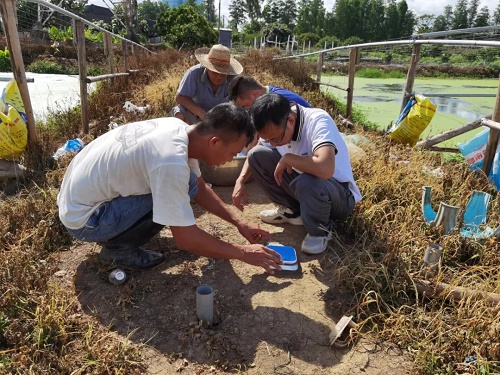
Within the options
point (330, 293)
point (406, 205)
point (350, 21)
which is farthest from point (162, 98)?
point (350, 21)

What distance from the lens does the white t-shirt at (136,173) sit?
1551 millimetres

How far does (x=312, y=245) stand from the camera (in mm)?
2256

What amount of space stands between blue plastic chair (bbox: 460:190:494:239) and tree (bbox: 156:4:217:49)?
894 inches

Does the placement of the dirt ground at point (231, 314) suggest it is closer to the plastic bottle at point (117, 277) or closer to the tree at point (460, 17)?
the plastic bottle at point (117, 277)

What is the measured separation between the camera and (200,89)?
3635 mm

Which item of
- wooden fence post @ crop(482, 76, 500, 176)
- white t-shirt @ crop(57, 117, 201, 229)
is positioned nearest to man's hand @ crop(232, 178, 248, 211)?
white t-shirt @ crop(57, 117, 201, 229)

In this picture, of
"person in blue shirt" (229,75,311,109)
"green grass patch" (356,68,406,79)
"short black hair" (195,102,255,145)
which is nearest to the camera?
"short black hair" (195,102,255,145)

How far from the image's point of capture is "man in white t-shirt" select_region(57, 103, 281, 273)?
61.6 inches

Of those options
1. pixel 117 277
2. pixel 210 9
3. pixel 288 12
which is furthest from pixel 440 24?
pixel 117 277

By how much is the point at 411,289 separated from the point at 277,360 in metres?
0.77

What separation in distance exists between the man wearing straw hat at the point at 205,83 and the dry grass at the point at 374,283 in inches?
47.8

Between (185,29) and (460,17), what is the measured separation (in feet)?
153

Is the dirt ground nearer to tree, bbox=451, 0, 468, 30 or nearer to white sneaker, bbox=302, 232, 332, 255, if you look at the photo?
white sneaker, bbox=302, 232, 332, 255

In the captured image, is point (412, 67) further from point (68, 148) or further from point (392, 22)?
point (392, 22)
